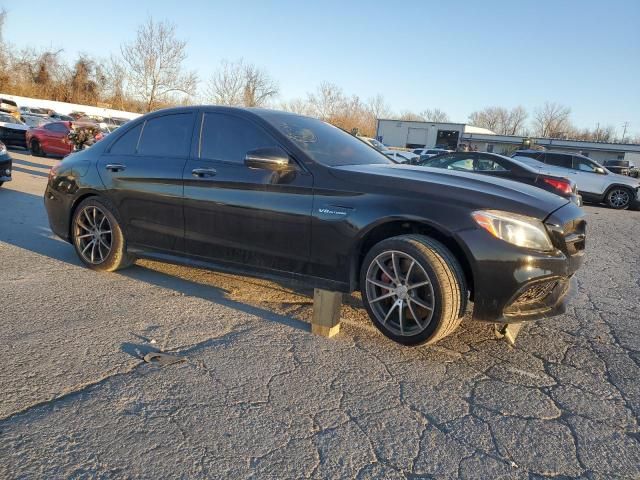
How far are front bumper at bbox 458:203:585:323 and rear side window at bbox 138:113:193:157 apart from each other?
2569mm

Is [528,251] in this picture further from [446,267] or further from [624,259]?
[624,259]

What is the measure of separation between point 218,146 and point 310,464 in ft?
9.21

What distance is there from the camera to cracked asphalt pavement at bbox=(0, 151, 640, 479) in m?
2.17

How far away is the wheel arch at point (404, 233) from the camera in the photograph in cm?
323

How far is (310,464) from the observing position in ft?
7.02

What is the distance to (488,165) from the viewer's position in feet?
36.4

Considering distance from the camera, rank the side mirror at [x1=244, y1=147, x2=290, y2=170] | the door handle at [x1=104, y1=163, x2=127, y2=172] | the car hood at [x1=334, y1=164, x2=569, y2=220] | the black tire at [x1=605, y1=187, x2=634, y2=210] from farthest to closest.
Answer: the black tire at [x1=605, y1=187, x2=634, y2=210], the door handle at [x1=104, y1=163, x2=127, y2=172], the side mirror at [x1=244, y1=147, x2=290, y2=170], the car hood at [x1=334, y1=164, x2=569, y2=220]

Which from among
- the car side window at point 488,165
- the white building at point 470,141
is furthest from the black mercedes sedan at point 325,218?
the white building at point 470,141

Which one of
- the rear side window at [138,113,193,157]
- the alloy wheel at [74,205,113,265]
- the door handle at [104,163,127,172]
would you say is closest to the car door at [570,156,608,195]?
the rear side window at [138,113,193,157]

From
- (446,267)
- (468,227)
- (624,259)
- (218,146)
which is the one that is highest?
(218,146)

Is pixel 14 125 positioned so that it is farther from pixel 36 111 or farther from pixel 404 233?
pixel 404 233

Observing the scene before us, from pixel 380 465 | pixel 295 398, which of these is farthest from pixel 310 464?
pixel 295 398

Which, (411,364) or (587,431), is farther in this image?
(411,364)

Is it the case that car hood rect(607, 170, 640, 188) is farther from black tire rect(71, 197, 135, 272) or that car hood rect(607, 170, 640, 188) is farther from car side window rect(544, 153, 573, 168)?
black tire rect(71, 197, 135, 272)
